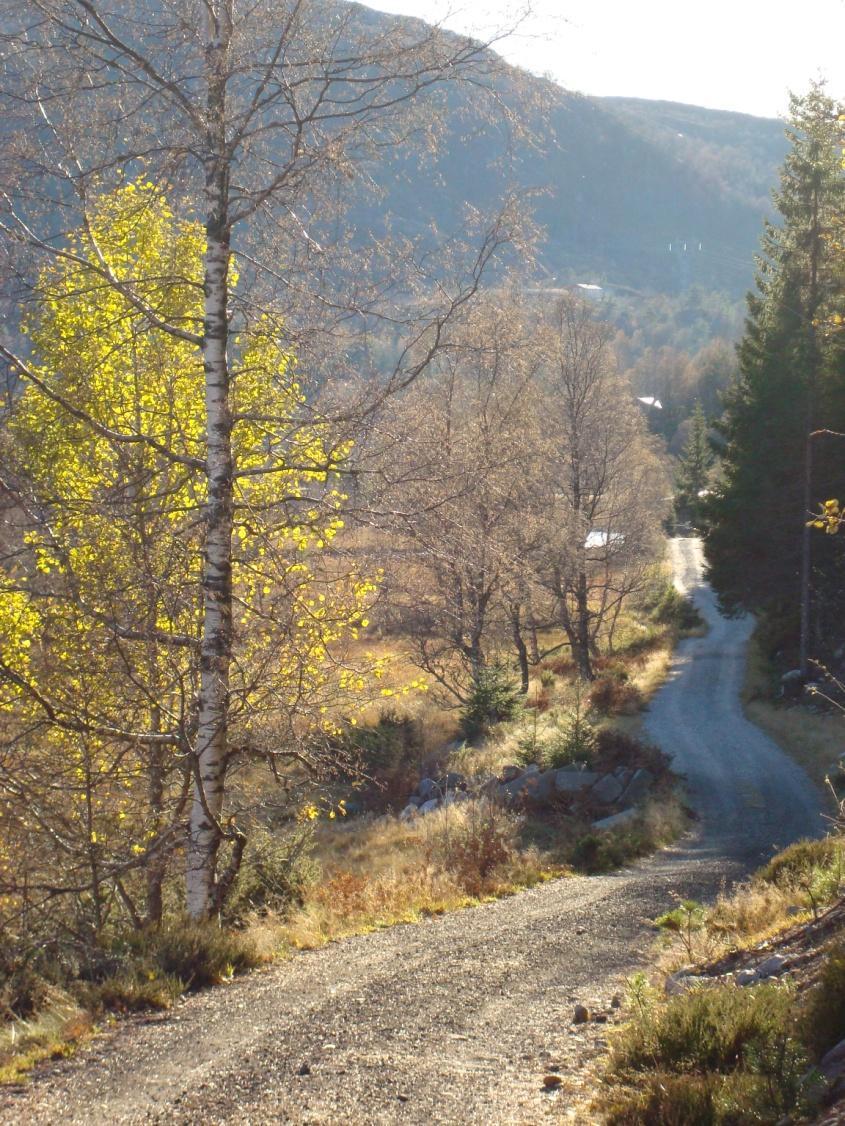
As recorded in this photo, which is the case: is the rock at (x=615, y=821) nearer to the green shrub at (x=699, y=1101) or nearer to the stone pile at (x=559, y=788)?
the stone pile at (x=559, y=788)

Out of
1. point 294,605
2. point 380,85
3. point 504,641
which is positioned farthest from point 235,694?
point 504,641

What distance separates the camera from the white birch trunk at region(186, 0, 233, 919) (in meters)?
6.89

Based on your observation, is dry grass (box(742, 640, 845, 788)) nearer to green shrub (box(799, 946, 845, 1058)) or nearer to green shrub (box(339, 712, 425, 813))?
green shrub (box(339, 712, 425, 813))

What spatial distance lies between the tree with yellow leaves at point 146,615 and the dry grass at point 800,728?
50.5 feet

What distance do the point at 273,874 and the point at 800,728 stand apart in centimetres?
1840

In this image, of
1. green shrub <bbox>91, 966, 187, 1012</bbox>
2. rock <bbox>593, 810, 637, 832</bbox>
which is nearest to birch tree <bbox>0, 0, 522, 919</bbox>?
green shrub <bbox>91, 966, 187, 1012</bbox>

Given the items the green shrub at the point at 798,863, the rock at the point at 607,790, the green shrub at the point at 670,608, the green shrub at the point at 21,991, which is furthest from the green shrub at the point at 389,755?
the green shrub at the point at 670,608

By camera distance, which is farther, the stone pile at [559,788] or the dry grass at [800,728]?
the dry grass at [800,728]

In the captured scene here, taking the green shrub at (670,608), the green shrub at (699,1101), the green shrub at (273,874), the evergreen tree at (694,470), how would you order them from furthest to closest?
the evergreen tree at (694,470) → the green shrub at (670,608) → the green shrub at (273,874) → the green shrub at (699,1101)

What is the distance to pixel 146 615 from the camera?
7328mm

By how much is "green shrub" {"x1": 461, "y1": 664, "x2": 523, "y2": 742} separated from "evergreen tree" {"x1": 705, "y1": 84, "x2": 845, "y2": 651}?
9032mm

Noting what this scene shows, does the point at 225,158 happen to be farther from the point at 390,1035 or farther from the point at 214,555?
the point at 390,1035

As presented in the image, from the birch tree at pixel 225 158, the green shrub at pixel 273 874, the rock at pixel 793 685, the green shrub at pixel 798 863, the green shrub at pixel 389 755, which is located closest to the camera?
the birch tree at pixel 225 158

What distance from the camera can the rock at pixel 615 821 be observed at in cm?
1677
